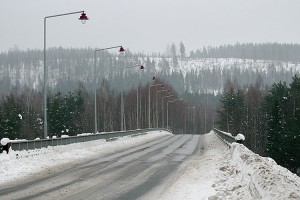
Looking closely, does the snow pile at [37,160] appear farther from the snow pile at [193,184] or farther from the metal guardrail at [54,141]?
the snow pile at [193,184]

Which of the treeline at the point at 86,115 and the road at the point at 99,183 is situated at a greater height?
the road at the point at 99,183

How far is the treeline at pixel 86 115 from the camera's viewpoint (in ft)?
276

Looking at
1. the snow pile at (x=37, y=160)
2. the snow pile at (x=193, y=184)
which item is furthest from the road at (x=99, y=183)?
the snow pile at (x=37, y=160)

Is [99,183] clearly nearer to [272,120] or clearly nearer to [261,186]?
[261,186]

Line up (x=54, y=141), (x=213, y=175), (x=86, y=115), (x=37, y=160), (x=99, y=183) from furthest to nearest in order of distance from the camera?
(x=86, y=115) → (x=54, y=141) → (x=37, y=160) → (x=213, y=175) → (x=99, y=183)

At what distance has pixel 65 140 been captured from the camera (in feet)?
87.9

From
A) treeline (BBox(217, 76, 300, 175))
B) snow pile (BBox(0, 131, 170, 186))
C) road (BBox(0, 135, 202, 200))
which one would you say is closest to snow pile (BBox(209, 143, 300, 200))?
road (BBox(0, 135, 202, 200))

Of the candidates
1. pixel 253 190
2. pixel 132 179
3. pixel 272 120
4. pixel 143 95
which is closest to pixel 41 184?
pixel 132 179

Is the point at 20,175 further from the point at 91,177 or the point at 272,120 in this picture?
the point at 272,120

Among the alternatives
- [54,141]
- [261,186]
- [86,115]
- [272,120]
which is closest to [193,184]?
[261,186]

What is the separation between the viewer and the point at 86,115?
109m

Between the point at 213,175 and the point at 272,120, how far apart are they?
178 feet

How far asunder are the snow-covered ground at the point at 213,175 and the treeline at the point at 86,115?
3694 centimetres

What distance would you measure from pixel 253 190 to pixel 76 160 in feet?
49.0
